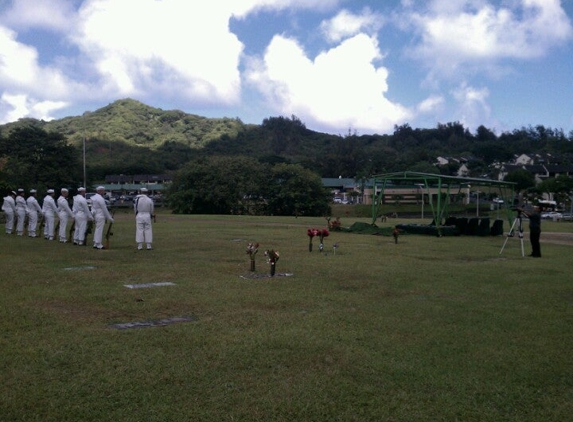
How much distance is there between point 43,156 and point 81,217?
55239mm

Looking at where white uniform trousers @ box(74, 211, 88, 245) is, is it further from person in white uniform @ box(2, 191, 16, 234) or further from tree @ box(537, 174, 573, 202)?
tree @ box(537, 174, 573, 202)

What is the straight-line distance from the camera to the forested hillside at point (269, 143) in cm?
11831

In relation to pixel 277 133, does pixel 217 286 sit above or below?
below

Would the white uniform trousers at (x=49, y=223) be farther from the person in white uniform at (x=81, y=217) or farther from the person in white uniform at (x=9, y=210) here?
the person in white uniform at (x=81, y=217)

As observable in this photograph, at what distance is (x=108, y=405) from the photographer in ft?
15.9

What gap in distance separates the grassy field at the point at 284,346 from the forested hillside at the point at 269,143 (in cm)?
8536

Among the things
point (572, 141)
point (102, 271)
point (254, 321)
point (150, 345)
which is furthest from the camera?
point (572, 141)

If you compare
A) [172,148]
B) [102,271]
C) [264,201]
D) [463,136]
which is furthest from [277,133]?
[102,271]

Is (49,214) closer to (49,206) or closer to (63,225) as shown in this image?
(49,206)

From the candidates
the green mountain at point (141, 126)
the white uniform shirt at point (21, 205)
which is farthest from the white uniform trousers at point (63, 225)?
the green mountain at point (141, 126)

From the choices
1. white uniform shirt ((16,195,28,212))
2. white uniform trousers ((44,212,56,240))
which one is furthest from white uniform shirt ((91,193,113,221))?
white uniform shirt ((16,195,28,212))

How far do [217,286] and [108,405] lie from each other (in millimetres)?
5764

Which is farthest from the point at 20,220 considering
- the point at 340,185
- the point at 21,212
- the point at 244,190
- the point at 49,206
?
the point at 340,185

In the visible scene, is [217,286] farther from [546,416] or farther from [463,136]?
[463,136]
